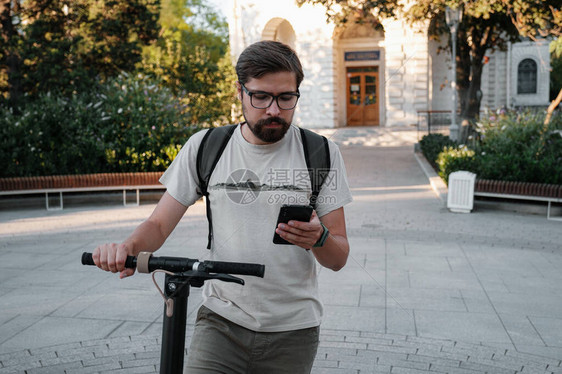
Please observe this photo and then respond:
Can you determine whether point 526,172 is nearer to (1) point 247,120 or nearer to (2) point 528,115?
(2) point 528,115

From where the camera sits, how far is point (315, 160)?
2475mm

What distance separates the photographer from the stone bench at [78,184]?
11.6 m

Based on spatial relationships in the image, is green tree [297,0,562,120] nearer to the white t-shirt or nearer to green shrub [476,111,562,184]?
green shrub [476,111,562,184]


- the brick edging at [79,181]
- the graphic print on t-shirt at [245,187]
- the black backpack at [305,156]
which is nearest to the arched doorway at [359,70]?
the brick edging at [79,181]

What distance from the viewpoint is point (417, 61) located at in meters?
31.1

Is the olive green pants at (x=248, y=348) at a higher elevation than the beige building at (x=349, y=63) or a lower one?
lower

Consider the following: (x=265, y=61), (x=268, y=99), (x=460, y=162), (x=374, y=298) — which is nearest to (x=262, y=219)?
(x=268, y=99)

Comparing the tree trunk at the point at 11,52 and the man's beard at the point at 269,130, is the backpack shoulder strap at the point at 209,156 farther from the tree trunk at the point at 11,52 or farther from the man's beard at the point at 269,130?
the tree trunk at the point at 11,52

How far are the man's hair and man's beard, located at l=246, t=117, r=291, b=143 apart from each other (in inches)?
6.7

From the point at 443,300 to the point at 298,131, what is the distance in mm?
3858

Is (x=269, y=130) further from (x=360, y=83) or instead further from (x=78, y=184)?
(x=360, y=83)

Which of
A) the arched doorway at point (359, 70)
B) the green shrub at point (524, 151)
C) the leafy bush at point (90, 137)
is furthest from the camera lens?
the arched doorway at point (359, 70)

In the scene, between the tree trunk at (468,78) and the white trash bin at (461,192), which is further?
the tree trunk at (468,78)

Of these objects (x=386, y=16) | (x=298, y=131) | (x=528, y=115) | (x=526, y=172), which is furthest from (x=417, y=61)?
(x=298, y=131)
